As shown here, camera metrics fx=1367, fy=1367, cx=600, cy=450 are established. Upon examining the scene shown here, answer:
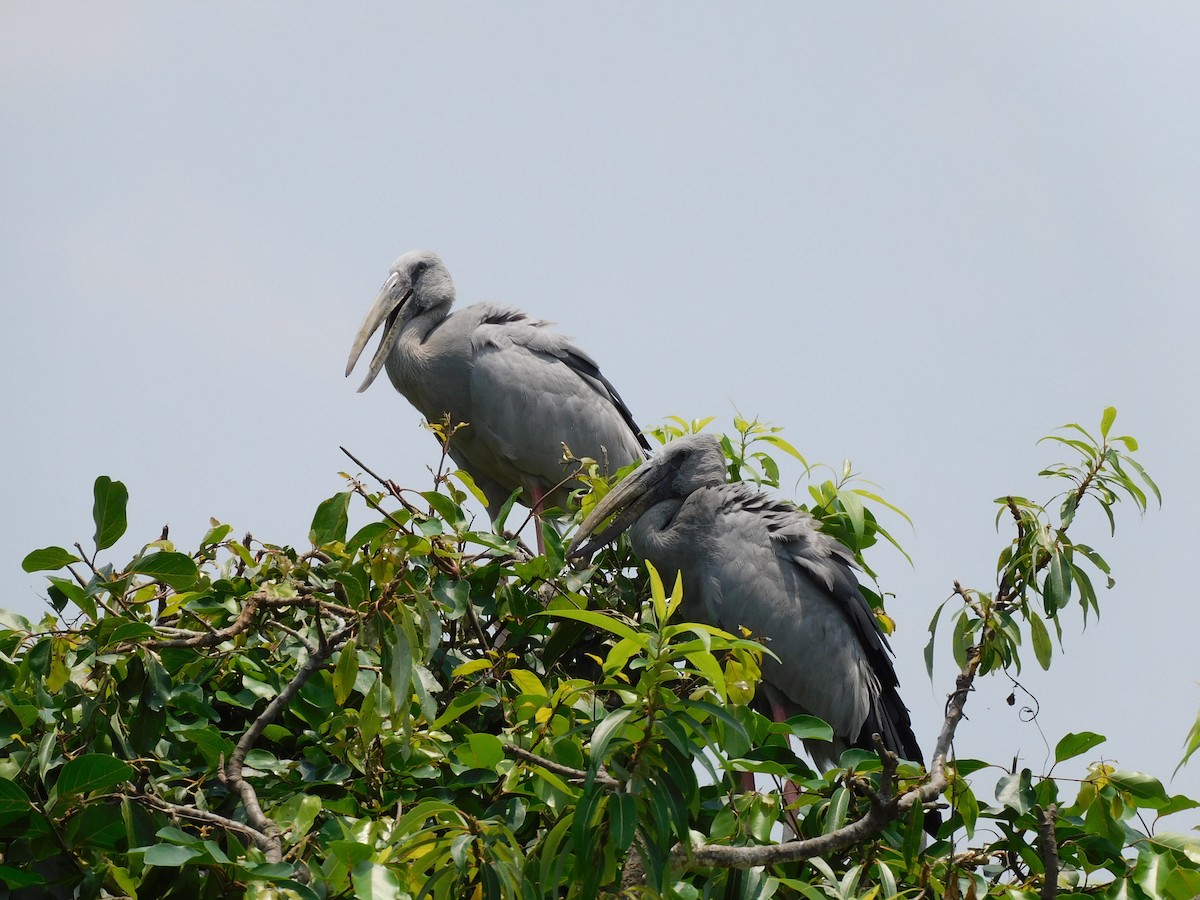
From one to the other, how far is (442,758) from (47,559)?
3.53 feet

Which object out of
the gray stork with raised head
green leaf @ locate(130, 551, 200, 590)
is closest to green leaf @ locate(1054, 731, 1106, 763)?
green leaf @ locate(130, 551, 200, 590)

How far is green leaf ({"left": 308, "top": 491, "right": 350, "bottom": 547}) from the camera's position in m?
3.49

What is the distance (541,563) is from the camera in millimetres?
4383

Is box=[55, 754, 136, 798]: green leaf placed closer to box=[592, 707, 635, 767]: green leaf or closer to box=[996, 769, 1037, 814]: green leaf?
box=[592, 707, 635, 767]: green leaf

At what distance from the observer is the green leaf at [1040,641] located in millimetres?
3886

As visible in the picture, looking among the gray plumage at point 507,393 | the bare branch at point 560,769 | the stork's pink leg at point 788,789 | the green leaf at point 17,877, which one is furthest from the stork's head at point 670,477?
the green leaf at point 17,877

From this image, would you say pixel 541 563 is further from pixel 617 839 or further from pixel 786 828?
pixel 617 839

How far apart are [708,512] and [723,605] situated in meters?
0.39

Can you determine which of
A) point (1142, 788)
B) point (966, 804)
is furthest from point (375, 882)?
point (1142, 788)

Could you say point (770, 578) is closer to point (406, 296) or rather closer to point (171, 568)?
point (171, 568)

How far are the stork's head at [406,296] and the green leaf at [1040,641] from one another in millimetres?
4891

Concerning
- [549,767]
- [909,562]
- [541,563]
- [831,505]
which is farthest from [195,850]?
[831,505]

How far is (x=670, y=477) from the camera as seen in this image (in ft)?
19.1

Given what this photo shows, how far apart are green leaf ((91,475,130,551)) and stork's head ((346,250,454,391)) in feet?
15.5
